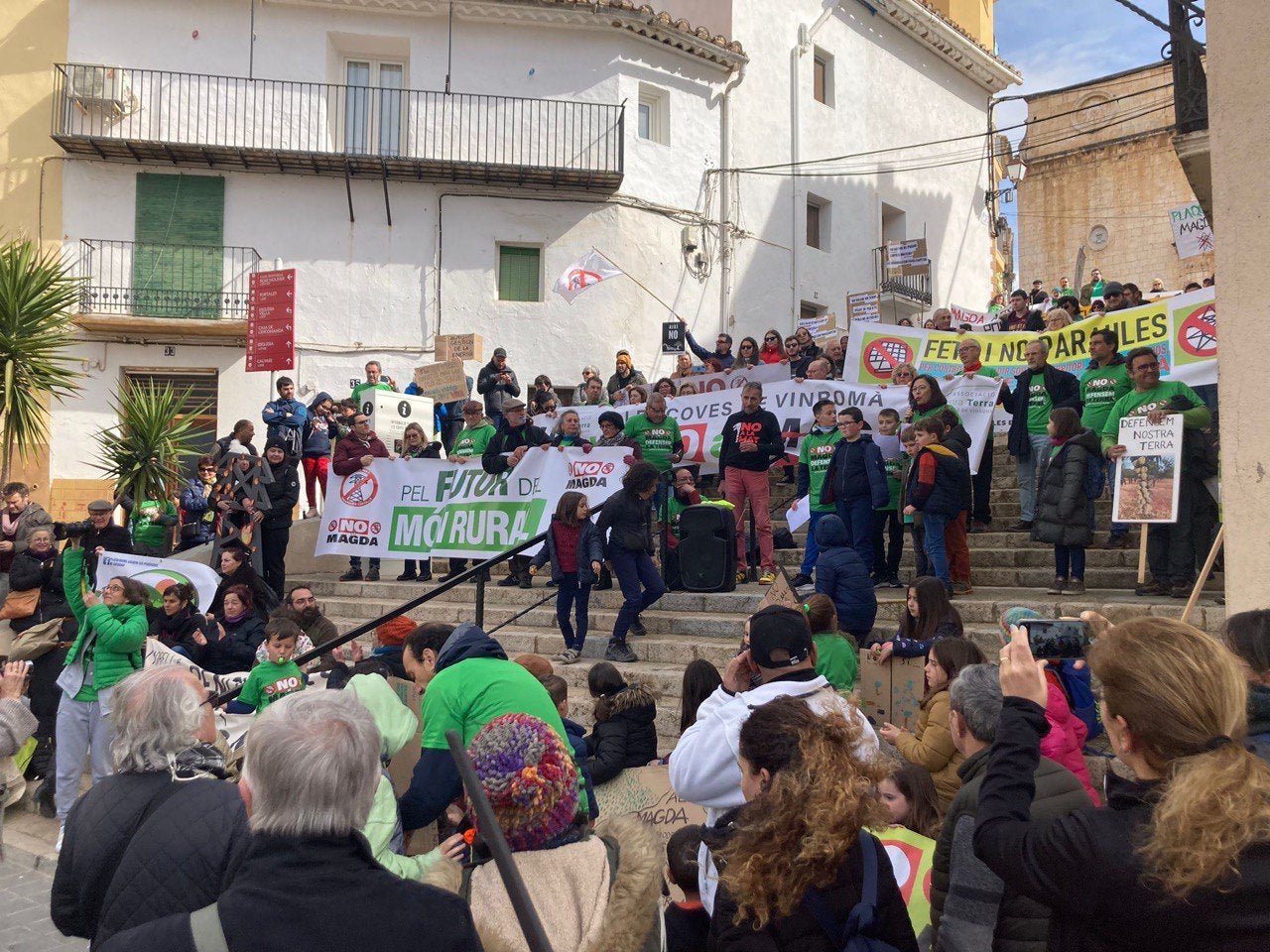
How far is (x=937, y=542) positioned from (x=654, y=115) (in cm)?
1639

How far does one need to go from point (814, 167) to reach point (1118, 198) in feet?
40.7

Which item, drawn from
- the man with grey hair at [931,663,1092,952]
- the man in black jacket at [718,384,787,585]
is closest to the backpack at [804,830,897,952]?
the man with grey hair at [931,663,1092,952]

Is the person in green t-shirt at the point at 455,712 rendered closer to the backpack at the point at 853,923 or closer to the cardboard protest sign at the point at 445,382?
the backpack at the point at 853,923

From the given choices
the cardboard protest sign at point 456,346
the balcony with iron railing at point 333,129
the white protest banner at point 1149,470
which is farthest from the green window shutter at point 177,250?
the white protest banner at point 1149,470

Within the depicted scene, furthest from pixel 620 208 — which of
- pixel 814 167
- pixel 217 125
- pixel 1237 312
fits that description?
pixel 1237 312

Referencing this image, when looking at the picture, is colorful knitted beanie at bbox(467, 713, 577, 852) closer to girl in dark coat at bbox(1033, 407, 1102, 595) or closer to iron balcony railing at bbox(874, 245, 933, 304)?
girl in dark coat at bbox(1033, 407, 1102, 595)

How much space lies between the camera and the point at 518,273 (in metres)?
21.8

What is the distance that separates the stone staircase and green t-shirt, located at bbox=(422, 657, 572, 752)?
2744 mm

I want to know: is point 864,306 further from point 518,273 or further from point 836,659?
point 836,659

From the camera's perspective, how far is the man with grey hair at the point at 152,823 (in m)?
2.78

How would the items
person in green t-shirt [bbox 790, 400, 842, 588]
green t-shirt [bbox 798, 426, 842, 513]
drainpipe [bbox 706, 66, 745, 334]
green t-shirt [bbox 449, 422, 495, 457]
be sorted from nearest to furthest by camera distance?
person in green t-shirt [bbox 790, 400, 842, 588], green t-shirt [bbox 798, 426, 842, 513], green t-shirt [bbox 449, 422, 495, 457], drainpipe [bbox 706, 66, 745, 334]

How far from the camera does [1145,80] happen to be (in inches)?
1224

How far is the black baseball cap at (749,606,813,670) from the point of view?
11.9ft

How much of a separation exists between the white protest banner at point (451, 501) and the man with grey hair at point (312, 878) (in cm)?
861
